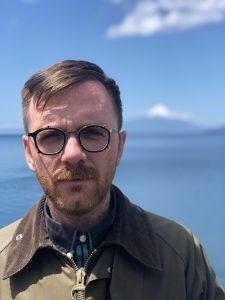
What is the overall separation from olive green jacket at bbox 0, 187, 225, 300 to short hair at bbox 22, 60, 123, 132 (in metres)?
0.47

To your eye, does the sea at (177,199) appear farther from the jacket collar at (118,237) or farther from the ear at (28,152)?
the ear at (28,152)

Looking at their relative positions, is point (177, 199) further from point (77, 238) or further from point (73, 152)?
point (73, 152)

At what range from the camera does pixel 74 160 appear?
1.47m

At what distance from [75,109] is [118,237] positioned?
543mm

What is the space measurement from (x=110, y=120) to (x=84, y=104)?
0.13 m

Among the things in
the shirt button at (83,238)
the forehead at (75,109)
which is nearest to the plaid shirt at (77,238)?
the shirt button at (83,238)

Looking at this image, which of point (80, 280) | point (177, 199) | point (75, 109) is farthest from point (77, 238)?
point (177, 199)

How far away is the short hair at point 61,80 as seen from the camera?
1.57m

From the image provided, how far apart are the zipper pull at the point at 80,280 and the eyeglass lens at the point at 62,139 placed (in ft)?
1.55

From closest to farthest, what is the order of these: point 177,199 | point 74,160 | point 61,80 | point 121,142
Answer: point 74,160, point 61,80, point 121,142, point 177,199

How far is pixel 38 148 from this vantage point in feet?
5.05

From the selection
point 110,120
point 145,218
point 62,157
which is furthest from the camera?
point 145,218

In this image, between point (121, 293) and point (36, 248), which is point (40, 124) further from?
point (121, 293)

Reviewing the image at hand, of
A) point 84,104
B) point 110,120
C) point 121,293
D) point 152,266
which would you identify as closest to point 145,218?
point 152,266
